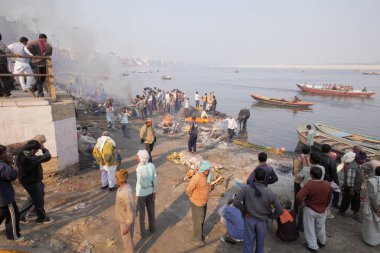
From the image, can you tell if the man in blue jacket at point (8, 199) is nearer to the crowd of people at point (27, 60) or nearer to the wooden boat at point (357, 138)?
the crowd of people at point (27, 60)

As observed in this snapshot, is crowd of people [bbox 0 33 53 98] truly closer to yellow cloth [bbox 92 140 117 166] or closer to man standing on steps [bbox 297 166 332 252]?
yellow cloth [bbox 92 140 117 166]

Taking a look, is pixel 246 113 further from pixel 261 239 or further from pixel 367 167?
pixel 261 239

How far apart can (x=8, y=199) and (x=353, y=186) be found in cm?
737

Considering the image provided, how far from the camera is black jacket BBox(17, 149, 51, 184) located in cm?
477

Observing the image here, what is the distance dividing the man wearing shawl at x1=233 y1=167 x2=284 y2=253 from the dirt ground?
0.96 m

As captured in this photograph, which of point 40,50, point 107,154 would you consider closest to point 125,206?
point 107,154

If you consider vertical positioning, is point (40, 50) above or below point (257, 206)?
above

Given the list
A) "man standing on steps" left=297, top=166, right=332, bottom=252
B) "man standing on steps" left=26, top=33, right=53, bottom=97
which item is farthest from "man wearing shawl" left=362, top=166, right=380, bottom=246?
"man standing on steps" left=26, top=33, right=53, bottom=97

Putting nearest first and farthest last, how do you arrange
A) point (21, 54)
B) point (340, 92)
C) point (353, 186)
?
1. point (353, 186)
2. point (21, 54)
3. point (340, 92)

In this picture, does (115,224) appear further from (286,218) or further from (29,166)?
(286,218)

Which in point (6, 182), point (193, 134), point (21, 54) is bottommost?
point (193, 134)

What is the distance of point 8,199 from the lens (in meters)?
4.39

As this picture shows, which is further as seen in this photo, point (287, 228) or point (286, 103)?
point (286, 103)

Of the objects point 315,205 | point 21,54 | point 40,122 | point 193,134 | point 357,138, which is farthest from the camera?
point 357,138
